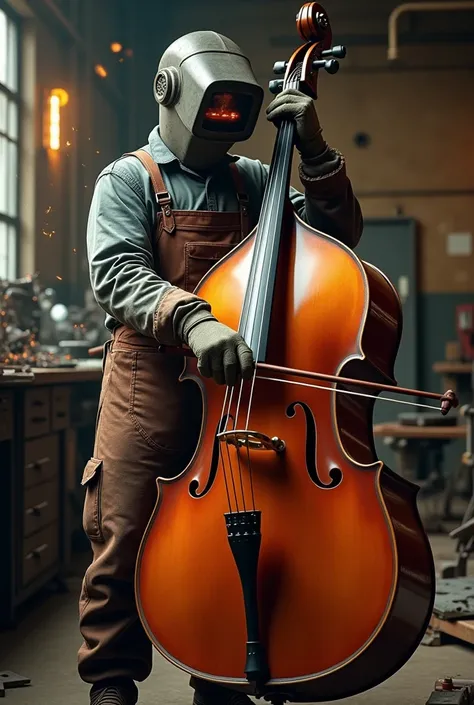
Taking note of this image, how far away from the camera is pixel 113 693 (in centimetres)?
195

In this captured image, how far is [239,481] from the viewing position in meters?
1.68

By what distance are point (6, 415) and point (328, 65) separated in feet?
5.04

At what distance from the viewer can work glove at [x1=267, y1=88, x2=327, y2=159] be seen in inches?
73.1

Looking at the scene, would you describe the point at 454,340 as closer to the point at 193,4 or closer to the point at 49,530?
the point at 193,4

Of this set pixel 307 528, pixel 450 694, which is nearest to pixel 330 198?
pixel 307 528

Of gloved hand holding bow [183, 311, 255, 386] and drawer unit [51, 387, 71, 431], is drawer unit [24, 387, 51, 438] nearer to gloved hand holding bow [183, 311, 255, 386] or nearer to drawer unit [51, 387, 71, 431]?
drawer unit [51, 387, 71, 431]

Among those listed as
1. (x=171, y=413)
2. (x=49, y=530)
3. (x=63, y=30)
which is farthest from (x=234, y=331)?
(x=63, y=30)

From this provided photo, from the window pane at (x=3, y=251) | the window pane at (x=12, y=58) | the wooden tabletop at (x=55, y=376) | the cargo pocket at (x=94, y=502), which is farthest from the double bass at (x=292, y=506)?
the window pane at (x=12, y=58)

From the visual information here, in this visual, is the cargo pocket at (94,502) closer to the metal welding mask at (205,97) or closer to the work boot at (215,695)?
the work boot at (215,695)

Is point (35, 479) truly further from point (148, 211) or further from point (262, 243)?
point (262, 243)

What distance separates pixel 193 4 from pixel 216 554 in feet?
22.9

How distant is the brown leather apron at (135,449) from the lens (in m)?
1.93

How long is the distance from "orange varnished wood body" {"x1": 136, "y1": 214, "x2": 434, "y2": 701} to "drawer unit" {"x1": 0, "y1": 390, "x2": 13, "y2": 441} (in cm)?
127

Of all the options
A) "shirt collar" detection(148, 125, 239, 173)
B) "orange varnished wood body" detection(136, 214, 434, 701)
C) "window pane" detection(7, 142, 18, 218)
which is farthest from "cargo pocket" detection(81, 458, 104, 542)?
"window pane" detection(7, 142, 18, 218)
